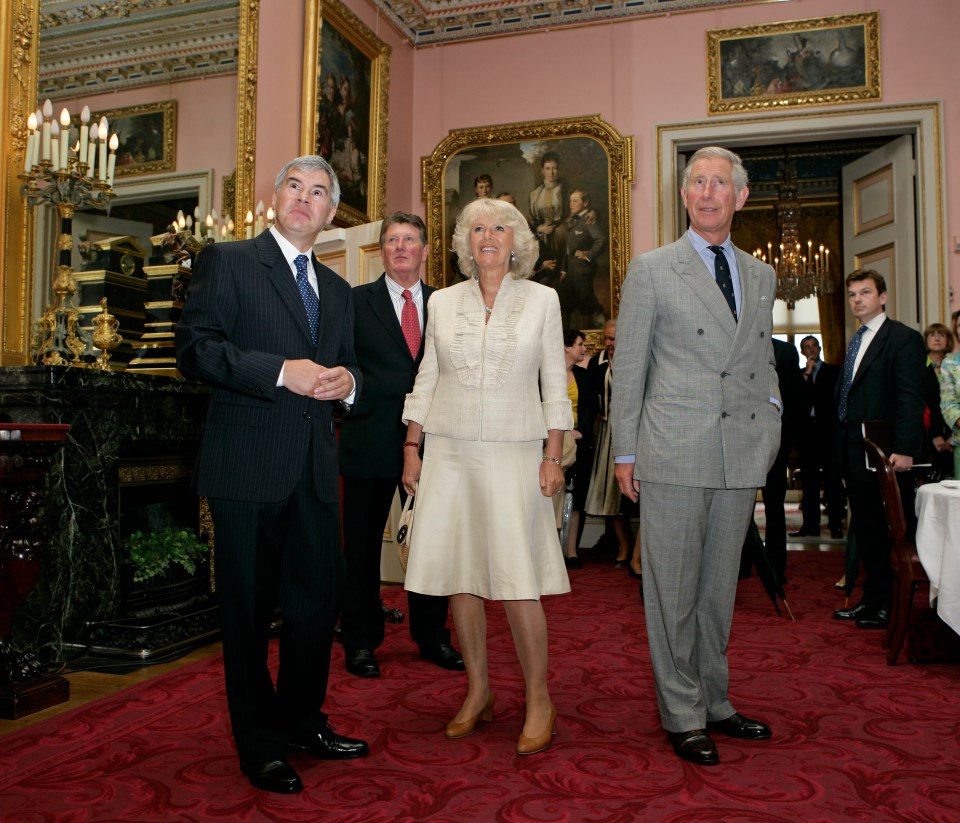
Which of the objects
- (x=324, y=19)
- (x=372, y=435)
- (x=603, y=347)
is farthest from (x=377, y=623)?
(x=324, y=19)

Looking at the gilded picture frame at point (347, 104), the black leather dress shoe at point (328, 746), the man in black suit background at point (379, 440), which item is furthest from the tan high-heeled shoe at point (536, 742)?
the gilded picture frame at point (347, 104)

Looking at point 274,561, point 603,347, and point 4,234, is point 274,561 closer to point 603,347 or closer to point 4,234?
point 4,234

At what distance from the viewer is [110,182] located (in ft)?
13.4

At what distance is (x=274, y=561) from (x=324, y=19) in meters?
5.43

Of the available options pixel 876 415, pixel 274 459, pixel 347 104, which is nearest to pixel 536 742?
pixel 274 459

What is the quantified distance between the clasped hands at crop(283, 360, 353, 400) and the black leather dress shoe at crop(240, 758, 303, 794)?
38.7 inches

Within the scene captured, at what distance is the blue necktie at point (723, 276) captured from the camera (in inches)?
106

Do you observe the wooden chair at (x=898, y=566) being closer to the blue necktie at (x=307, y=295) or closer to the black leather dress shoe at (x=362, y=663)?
the black leather dress shoe at (x=362, y=663)

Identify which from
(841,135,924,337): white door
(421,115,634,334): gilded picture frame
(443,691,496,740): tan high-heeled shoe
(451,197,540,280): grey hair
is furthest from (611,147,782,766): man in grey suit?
(841,135,924,337): white door

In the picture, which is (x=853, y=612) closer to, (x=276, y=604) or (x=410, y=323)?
(x=410, y=323)

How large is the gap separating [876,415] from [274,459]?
3354mm

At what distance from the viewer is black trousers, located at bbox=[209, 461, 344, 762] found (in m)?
2.29

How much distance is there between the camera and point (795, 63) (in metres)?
7.25

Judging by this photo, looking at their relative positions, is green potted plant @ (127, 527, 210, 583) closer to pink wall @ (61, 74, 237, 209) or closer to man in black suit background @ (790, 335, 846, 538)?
pink wall @ (61, 74, 237, 209)
